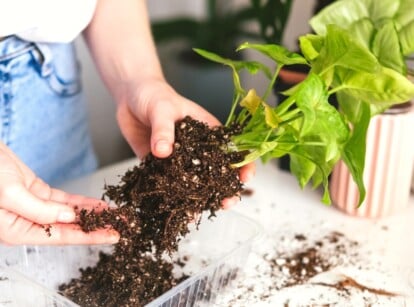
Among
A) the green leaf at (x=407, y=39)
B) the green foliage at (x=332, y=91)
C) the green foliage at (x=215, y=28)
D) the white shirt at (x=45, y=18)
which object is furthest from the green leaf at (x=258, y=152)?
the green foliage at (x=215, y=28)

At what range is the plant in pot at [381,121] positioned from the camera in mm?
686

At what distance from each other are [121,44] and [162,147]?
265 mm

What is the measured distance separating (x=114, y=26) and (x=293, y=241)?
1.27 ft

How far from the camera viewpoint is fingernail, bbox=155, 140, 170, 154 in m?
0.65

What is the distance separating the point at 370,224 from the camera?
89 cm

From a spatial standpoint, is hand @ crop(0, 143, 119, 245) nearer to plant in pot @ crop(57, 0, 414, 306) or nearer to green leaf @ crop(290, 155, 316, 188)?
plant in pot @ crop(57, 0, 414, 306)

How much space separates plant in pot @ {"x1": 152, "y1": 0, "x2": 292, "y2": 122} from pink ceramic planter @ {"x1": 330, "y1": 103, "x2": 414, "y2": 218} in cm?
63

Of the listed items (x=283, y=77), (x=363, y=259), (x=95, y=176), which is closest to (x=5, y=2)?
(x=95, y=176)

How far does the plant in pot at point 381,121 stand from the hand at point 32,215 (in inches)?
11.6

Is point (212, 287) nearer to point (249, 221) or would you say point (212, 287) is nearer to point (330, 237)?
point (249, 221)

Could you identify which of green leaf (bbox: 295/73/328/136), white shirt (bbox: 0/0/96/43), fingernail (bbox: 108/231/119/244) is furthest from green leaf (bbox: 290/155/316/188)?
white shirt (bbox: 0/0/96/43)

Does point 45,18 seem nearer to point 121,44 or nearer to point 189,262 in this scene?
point 121,44

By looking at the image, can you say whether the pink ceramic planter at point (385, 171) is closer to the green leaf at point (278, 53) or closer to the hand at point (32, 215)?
the green leaf at point (278, 53)

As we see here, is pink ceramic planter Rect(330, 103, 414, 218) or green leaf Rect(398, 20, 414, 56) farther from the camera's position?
pink ceramic planter Rect(330, 103, 414, 218)
